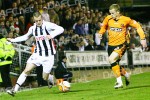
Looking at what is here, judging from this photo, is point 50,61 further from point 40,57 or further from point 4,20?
point 4,20

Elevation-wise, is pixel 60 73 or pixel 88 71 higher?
pixel 60 73

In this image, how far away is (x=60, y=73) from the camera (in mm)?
15938

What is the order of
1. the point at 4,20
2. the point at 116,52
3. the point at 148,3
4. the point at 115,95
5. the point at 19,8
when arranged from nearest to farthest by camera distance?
the point at 115,95 → the point at 116,52 → the point at 4,20 → the point at 19,8 → the point at 148,3

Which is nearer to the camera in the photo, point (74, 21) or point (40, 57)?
point (40, 57)

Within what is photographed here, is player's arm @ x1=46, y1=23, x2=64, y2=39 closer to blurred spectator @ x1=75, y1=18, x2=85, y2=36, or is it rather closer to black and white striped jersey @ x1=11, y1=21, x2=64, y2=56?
black and white striped jersey @ x1=11, y1=21, x2=64, y2=56

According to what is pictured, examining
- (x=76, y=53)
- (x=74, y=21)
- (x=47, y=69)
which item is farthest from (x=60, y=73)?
(x=74, y=21)

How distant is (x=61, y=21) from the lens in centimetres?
2439

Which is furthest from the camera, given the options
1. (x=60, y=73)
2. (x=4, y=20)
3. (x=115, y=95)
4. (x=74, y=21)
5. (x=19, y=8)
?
(x=74, y=21)

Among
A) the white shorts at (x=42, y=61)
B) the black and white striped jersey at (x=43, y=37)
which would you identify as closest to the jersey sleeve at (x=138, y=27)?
the black and white striped jersey at (x=43, y=37)

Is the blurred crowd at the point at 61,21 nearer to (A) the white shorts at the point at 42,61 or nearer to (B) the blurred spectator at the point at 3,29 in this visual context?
(B) the blurred spectator at the point at 3,29

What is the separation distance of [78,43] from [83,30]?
1.12 metres

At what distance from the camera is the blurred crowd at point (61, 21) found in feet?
70.3

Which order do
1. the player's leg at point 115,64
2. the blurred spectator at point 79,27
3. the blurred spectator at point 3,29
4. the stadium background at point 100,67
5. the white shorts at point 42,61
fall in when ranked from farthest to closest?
the blurred spectator at point 79,27 → the stadium background at point 100,67 → the blurred spectator at point 3,29 → the white shorts at point 42,61 → the player's leg at point 115,64

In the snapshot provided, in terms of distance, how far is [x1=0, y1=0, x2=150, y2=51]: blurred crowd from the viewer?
21.4m
